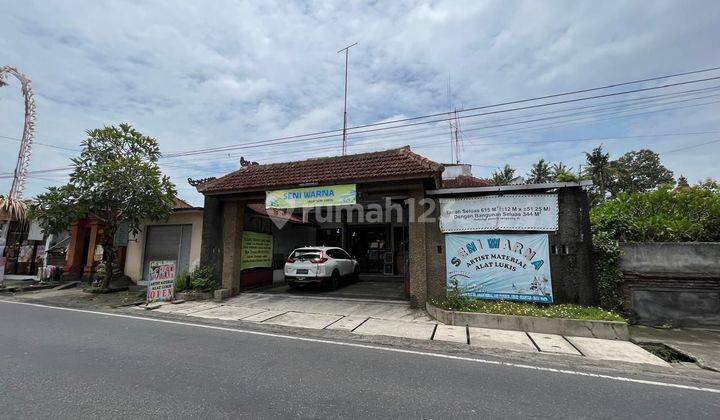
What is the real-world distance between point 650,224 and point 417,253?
20.1ft

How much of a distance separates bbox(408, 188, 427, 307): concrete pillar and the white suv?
4000 mm

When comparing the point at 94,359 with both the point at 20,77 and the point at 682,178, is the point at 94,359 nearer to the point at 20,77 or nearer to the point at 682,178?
the point at 20,77

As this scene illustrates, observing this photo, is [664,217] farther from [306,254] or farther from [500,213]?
[306,254]

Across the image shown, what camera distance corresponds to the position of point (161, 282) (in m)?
11.2

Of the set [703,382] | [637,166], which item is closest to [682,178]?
[637,166]

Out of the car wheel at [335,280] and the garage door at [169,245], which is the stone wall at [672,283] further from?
the garage door at [169,245]

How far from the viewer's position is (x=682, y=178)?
48969 mm

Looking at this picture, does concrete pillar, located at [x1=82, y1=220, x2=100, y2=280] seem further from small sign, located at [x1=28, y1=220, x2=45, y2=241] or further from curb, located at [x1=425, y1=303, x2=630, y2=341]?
curb, located at [x1=425, y1=303, x2=630, y2=341]

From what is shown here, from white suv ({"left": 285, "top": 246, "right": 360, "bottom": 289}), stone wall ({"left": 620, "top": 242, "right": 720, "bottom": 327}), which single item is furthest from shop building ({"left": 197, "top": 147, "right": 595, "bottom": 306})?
white suv ({"left": 285, "top": 246, "right": 360, "bottom": 289})

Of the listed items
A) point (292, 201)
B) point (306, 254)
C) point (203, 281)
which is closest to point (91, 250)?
point (203, 281)

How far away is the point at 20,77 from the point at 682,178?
6980 centimetres

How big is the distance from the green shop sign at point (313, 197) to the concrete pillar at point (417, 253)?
5.99 feet

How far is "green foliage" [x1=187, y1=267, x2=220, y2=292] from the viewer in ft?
39.1

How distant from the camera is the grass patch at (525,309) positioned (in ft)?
25.6
